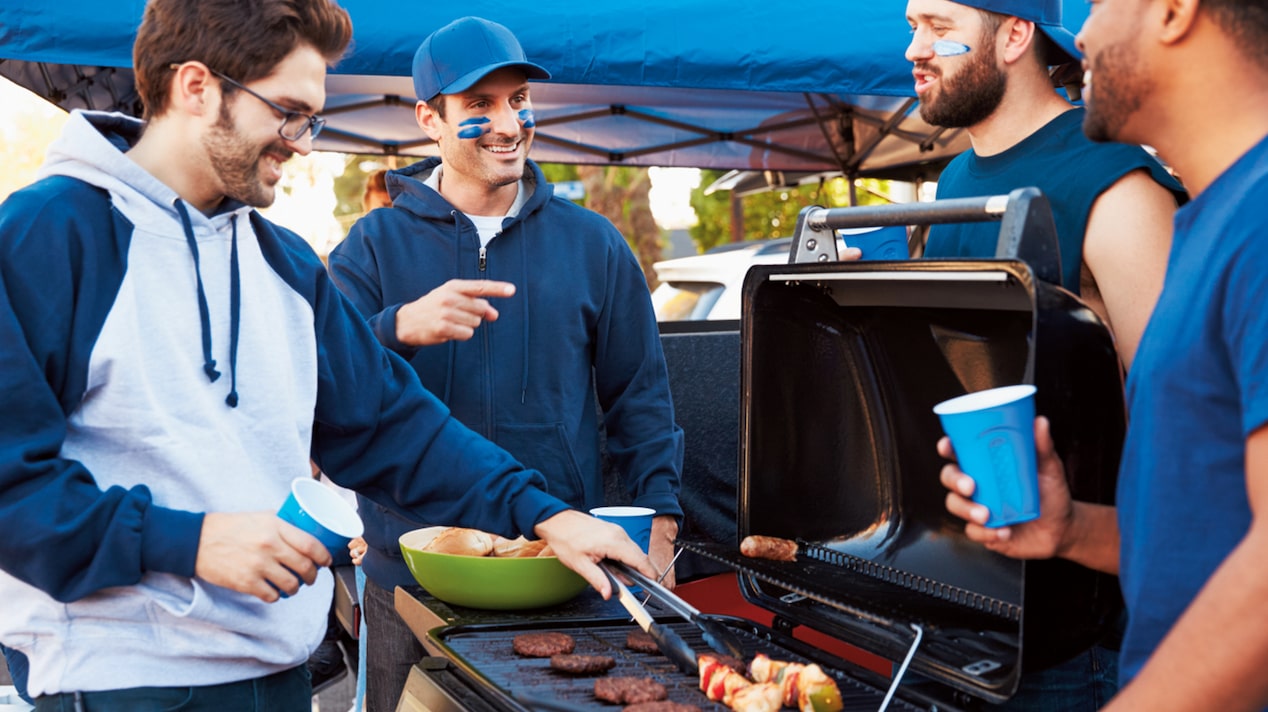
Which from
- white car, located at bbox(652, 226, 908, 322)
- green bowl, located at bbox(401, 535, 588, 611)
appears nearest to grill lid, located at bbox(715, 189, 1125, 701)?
green bowl, located at bbox(401, 535, 588, 611)

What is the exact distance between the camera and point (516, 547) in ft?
8.04

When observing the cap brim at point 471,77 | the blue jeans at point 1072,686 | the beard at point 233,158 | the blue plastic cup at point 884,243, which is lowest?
the blue jeans at point 1072,686

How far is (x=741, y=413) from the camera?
2.23m

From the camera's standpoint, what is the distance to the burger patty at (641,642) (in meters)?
2.11

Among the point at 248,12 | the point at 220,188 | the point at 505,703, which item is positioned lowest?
the point at 505,703

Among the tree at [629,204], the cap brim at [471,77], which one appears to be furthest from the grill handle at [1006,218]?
the tree at [629,204]

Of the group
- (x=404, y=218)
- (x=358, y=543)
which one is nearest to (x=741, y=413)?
(x=404, y=218)

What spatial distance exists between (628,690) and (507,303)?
1.37 metres

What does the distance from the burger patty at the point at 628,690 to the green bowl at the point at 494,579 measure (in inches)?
18.3

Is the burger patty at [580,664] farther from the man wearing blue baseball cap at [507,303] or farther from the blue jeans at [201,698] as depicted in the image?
the man wearing blue baseball cap at [507,303]

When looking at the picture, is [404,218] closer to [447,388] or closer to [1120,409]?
[447,388]

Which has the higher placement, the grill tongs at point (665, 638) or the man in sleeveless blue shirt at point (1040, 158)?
the man in sleeveless blue shirt at point (1040, 158)

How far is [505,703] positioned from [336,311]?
85 cm

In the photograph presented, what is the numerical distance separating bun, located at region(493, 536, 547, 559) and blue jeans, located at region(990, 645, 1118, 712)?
96 cm
